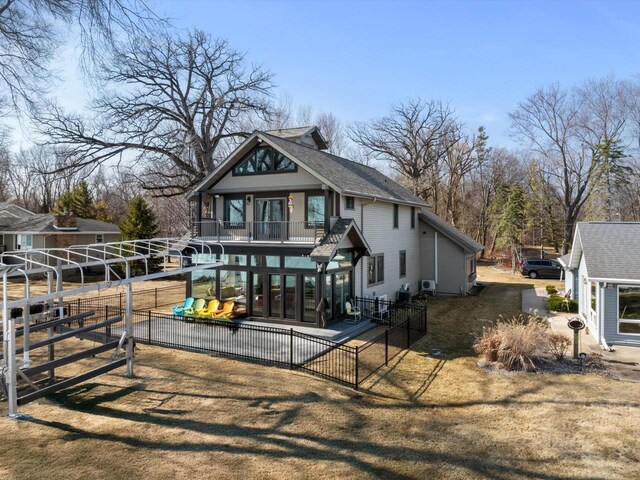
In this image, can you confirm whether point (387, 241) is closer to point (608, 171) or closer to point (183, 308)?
point (183, 308)

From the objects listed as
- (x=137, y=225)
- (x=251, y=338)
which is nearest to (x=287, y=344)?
(x=251, y=338)

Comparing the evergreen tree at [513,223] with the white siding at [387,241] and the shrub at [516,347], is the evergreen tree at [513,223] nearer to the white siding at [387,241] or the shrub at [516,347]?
the white siding at [387,241]

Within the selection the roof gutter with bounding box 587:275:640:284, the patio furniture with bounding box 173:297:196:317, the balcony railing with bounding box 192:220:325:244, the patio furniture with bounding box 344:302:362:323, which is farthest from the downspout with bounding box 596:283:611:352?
the patio furniture with bounding box 173:297:196:317

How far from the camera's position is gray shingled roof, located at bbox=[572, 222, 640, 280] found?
48.2ft

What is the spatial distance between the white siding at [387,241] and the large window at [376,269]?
0.25 metres

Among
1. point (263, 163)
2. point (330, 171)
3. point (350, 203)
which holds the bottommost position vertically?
point (350, 203)

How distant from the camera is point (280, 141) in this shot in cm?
1825

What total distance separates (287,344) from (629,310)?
38.9ft

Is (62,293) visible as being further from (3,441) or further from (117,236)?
(117,236)

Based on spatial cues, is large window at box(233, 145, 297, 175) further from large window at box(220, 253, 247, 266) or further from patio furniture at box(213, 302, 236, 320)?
patio furniture at box(213, 302, 236, 320)

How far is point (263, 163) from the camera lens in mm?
18734

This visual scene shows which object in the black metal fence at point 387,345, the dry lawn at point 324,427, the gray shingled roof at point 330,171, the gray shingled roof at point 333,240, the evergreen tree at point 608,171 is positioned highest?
the evergreen tree at point 608,171

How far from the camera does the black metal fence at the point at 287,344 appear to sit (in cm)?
1224

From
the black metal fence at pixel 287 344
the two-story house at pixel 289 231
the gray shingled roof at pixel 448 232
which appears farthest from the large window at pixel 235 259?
the gray shingled roof at pixel 448 232
